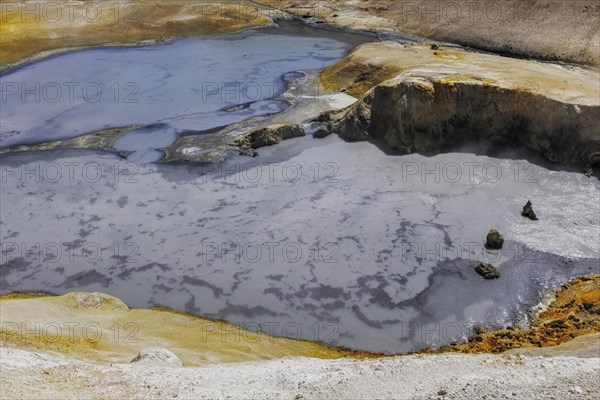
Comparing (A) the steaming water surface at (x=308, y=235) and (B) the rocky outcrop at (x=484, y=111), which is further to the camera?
(B) the rocky outcrop at (x=484, y=111)

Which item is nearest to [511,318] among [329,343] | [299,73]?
[329,343]

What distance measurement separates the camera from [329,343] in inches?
373

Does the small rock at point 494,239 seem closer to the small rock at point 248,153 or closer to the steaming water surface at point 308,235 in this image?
the steaming water surface at point 308,235

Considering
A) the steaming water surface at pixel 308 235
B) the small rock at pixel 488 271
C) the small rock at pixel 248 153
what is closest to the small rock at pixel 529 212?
the steaming water surface at pixel 308 235

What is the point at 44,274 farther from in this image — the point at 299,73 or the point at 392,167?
the point at 299,73

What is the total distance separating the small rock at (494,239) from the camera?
1137 centimetres

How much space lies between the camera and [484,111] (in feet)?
49.1

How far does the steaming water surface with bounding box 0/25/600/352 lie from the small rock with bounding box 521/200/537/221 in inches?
5.7

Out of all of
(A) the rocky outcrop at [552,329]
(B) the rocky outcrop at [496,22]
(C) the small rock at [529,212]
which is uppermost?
(B) the rocky outcrop at [496,22]

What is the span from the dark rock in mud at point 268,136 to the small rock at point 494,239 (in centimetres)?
711

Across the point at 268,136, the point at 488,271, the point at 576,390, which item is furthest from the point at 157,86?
the point at 576,390

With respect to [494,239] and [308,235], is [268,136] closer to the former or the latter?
[308,235]

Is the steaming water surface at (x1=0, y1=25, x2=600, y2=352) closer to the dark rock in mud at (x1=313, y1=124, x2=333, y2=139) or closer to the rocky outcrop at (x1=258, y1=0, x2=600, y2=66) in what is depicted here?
the dark rock in mud at (x1=313, y1=124, x2=333, y2=139)

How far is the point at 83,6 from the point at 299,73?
52.2 feet
